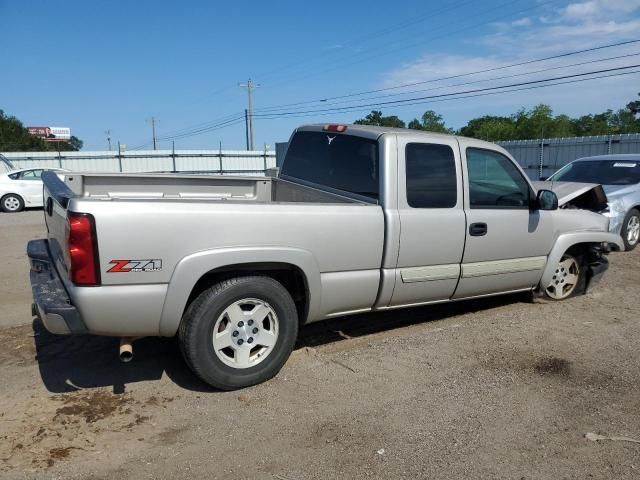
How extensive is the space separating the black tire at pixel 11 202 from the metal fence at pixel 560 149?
1758 cm

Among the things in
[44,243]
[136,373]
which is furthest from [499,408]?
[44,243]

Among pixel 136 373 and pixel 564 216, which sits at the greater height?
pixel 564 216

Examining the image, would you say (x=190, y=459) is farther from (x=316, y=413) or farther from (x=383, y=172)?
(x=383, y=172)

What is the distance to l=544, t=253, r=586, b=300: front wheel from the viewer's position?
588 centimetres

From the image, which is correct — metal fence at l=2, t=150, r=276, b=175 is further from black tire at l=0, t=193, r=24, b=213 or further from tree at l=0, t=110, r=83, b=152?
tree at l=0, t=110, r=83, b=152

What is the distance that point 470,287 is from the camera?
4.89m

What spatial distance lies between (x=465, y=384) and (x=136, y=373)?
2527 mm

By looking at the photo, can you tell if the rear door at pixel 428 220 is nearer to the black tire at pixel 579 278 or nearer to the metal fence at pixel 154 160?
the black tire at pixel 579 278

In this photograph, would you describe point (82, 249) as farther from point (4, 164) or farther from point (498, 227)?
point (4, 164)

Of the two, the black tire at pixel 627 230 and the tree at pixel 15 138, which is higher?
the tree at pixel 15 138

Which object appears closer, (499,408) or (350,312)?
(499,408)

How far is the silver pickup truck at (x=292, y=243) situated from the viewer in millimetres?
3256

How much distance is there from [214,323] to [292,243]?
770 mm

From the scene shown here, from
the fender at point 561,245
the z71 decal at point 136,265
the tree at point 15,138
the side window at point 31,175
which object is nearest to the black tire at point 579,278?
the fender at point 561,245
